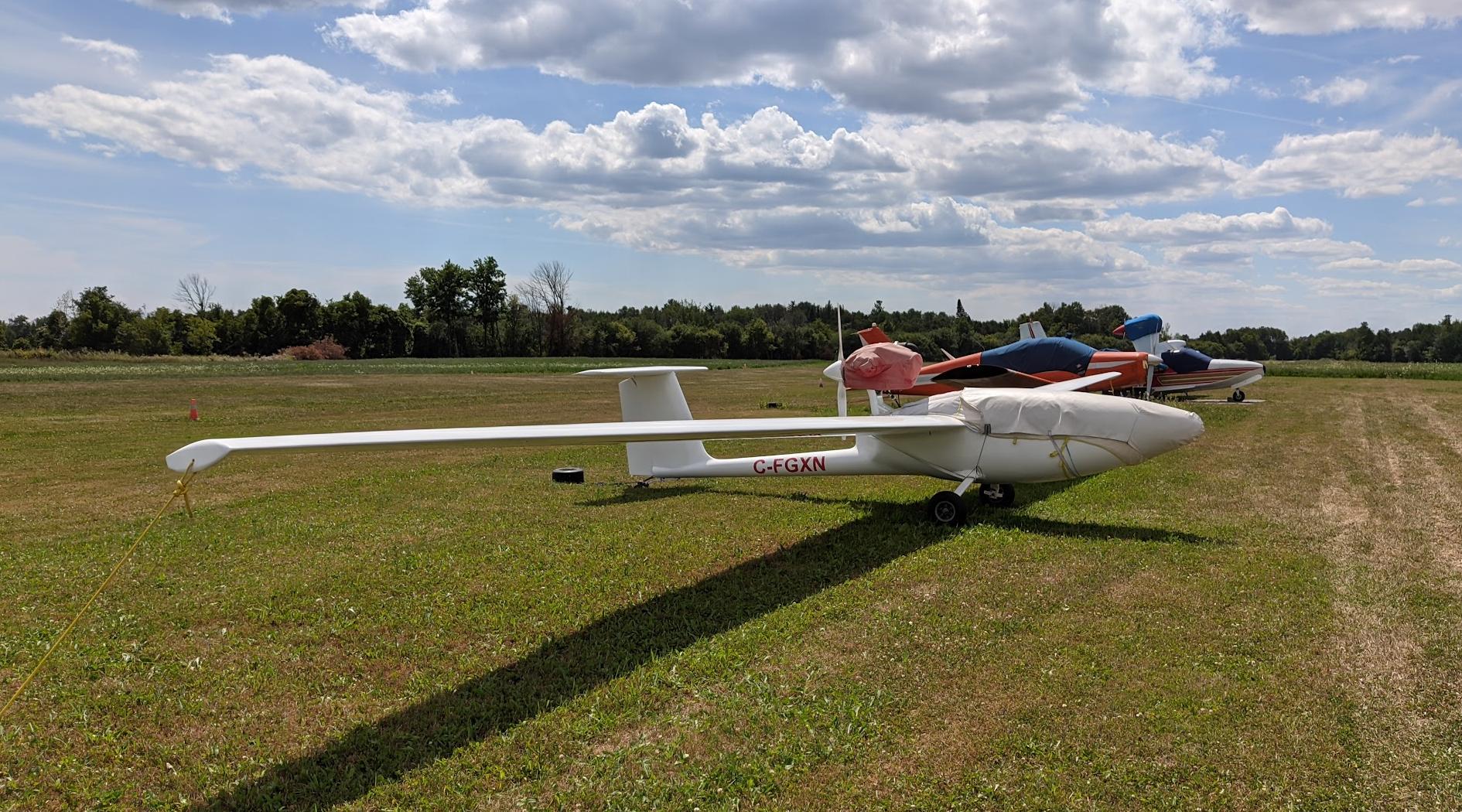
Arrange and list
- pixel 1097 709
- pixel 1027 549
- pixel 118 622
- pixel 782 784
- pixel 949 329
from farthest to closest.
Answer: pixel 949 329, pixel 1027 549, pixel 118 622, pixel 1097 709, pixel 782 784

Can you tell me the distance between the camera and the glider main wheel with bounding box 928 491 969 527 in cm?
950

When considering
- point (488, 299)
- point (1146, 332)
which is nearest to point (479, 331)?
point (488, 299)

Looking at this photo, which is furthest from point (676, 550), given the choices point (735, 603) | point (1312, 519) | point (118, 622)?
point (1312, 519)

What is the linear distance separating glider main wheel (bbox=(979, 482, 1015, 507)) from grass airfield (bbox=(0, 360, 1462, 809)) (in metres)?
0.40

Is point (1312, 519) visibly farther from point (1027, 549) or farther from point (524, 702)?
point (524, 702)

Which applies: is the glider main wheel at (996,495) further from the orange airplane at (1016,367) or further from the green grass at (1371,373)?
the green grass at (1371,373)

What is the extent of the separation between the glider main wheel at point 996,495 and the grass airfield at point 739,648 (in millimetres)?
400

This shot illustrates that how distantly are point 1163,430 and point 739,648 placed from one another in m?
5.93

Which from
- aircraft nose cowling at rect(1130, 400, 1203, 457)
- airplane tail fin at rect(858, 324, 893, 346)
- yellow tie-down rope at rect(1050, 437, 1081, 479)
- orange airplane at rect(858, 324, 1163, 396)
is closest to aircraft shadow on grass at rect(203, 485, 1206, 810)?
yellow tie-down rope at rect(1050, 437, 1081, 479)

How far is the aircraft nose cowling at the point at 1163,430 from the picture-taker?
9.10 metres

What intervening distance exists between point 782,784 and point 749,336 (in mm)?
90503

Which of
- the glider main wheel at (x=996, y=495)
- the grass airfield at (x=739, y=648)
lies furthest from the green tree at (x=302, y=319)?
the glider main wheel at (x=996, y=495)

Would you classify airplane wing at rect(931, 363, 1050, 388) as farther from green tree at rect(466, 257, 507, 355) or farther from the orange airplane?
green tree at rect(466, 257, 507, 355)

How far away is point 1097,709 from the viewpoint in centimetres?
487
